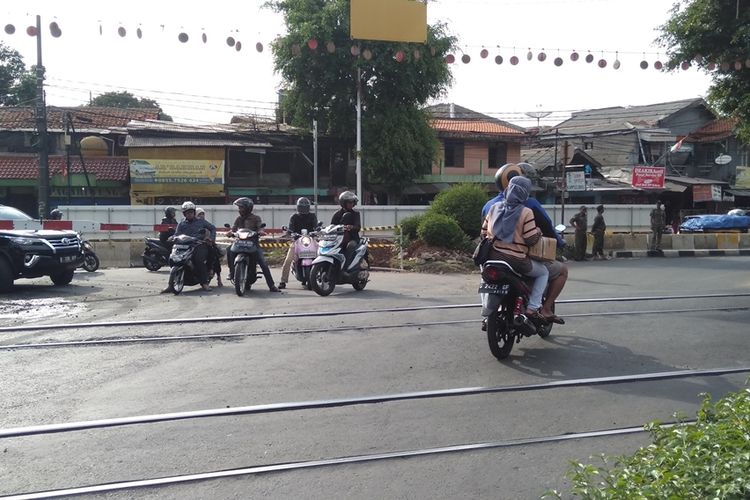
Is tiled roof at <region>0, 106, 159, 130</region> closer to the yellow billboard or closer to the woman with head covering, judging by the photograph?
the yellow billboard

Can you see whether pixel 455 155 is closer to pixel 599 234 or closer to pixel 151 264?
pixel 599 234

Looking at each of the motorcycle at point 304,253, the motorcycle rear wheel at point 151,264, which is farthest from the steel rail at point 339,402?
the motorcycle rear wheel at point 151,264

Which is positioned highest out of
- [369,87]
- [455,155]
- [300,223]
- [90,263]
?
[369,87]

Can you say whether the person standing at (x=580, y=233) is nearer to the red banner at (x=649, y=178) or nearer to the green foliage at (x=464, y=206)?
the green foliage at (x=464, y=206)

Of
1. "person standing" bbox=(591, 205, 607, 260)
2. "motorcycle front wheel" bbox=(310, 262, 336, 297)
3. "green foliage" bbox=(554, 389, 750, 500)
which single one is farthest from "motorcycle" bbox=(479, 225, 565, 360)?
"person standing" bbox=(591, 205, 607, 260)

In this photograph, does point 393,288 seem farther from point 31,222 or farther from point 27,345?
point 31,222

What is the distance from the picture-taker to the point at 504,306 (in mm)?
7066

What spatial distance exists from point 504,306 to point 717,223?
34366 mm

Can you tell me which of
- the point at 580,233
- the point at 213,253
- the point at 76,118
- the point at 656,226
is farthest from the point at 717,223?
the point at 76,118

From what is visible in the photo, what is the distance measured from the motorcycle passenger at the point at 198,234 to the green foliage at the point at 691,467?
975 centimetres

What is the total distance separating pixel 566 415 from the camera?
18.0 feet

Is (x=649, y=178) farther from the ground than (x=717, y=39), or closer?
closer

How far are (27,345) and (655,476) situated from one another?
22.7 feet

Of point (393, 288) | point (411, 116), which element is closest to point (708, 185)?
point (411, 116)
